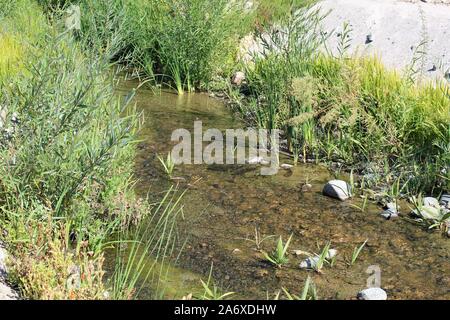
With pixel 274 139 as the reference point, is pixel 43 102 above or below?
above

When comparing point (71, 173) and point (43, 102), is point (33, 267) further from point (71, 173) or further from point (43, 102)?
Answer: point (43, 102)

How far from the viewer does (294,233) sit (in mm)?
6398

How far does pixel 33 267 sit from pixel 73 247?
120 centimetres

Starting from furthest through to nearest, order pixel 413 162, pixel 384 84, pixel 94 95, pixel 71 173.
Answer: pixel 384 84, pixel 413 162, pixel 94 95, pixel 71 173

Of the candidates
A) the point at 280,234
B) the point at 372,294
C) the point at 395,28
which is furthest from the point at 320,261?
the point at 395,28

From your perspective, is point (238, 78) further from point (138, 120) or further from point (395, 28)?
point (138, 120)

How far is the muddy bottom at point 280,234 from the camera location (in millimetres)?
5492

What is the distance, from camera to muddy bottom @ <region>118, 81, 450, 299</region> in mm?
5492

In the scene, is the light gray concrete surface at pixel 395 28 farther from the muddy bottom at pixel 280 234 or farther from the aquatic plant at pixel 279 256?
the aquatic plant at pixel 279 256

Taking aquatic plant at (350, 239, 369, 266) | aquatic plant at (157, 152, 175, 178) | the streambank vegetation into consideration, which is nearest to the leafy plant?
the streambank vegetation

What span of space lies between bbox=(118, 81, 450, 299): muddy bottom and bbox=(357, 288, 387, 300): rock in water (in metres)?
0.08

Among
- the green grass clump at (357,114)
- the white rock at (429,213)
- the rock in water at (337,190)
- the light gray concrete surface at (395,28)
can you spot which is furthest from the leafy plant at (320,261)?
the light gray concrete surface at (395,28)

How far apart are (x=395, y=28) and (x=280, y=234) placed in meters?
6.14
